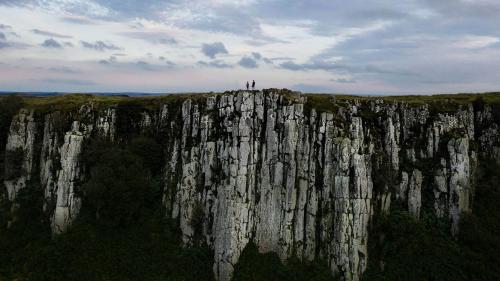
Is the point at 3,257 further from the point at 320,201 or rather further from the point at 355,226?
the point at 355,226

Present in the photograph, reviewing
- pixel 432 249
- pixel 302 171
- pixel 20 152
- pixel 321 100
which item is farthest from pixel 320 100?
pixel 20 152

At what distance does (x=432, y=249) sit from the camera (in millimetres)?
51281

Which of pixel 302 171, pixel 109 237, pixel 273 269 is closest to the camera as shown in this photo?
pixel 273 269

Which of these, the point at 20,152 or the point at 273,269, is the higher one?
the point at 20,152

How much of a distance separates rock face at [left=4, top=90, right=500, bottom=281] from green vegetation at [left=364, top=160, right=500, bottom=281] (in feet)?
5.05

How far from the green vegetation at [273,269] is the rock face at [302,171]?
1125 millimetres

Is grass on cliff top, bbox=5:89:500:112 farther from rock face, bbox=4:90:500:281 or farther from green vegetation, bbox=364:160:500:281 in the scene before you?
green vegetation, bbox=364:160:500:281

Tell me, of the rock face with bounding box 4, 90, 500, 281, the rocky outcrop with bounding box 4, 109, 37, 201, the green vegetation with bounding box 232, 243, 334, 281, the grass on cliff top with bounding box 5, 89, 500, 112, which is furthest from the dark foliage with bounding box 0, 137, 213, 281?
the grass on cliff top with bounding box 5, 89, 500, 112

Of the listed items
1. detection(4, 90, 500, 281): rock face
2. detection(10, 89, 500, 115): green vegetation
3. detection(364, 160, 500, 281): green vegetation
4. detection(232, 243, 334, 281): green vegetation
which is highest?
detection(10, 89, 500, 115): green vegetation

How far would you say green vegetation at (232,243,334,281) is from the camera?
5078 cm

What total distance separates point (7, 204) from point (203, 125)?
118 feet

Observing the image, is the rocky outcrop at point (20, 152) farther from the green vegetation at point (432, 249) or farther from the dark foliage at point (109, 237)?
the green vegetation at point (432, 249)

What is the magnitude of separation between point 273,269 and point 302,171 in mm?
13943

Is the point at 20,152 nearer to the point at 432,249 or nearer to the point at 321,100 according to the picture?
the point at 321,100
